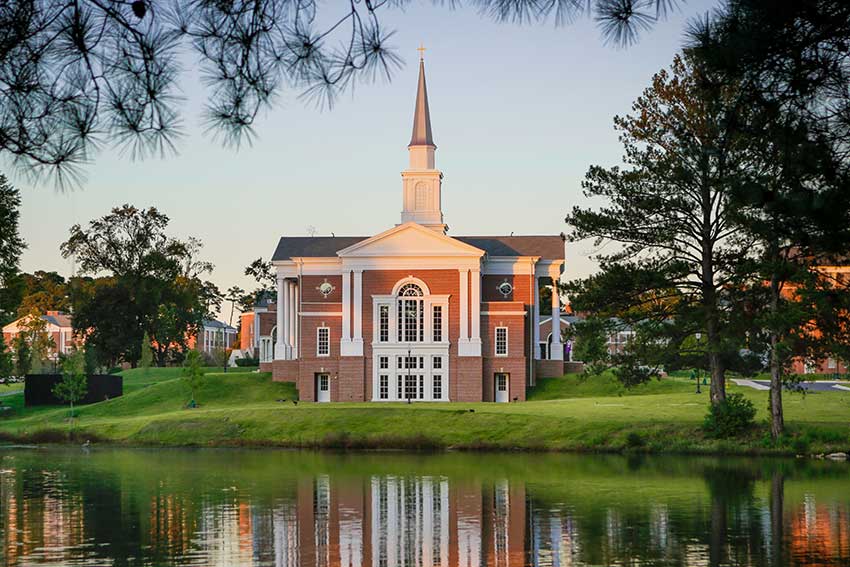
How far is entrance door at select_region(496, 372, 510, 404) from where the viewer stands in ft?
232

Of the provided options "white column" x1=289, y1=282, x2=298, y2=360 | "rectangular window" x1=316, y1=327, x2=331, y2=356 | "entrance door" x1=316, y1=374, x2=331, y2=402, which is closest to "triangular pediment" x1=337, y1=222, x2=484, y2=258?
"rectangular window" x1=316, y1=327, x2=331, y2=356

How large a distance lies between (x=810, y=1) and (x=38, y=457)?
36685 millimetres

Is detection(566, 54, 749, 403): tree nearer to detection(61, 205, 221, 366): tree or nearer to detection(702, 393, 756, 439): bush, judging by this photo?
detection(702, 393, 756, 439): bush

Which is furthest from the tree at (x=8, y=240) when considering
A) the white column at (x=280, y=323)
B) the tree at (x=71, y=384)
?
the white column at (x=280, y=323)

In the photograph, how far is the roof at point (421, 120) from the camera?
7794 centimetres

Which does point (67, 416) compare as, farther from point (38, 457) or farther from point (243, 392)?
point (38, 457)

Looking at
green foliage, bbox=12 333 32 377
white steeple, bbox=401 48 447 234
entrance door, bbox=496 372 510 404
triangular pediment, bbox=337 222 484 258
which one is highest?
white steeple, bbox=401 48 447 234

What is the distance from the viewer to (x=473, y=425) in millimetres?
49219

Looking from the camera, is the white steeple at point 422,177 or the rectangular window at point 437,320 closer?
the rectangular window at point 437,320

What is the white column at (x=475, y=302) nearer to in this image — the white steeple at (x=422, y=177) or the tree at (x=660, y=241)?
the white steeple at (x=422, y=177)

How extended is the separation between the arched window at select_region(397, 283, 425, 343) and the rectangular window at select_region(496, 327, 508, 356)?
13.9 feet

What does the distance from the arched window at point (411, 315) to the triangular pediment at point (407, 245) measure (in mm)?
2041

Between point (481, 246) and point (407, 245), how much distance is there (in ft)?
23.2

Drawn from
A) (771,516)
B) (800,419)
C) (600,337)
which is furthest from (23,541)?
(800,419)
